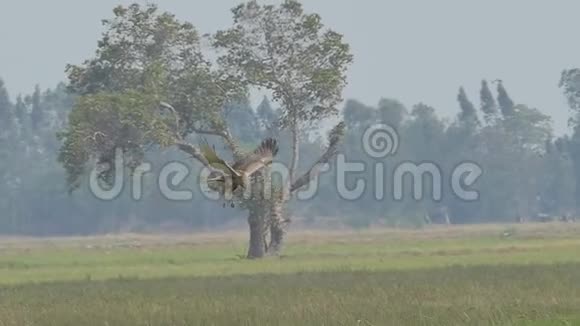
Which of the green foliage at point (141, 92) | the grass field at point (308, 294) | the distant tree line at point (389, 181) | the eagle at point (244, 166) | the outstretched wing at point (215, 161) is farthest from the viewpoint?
the distant tree line at point (389, 181)

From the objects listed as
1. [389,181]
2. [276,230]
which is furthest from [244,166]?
[389,181]

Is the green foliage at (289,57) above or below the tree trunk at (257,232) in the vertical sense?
above

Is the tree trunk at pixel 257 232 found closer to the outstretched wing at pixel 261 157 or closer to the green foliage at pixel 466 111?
the outstretched wing at pixel 261 157

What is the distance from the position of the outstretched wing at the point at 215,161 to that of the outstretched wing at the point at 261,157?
133mm

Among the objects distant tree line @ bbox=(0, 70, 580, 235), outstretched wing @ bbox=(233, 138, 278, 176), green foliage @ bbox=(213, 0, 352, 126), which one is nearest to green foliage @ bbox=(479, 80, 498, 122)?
distant tree line @ bbox=(0, 70, 580, 235)

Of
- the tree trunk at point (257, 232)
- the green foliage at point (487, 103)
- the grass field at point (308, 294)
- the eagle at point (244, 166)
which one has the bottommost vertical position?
the grass field at point (308, 294)

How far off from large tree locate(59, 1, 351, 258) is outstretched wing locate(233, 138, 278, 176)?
32.1 meters

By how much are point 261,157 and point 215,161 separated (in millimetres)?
648

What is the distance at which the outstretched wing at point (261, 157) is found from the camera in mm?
17562

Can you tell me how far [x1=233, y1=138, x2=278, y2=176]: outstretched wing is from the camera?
691 inches

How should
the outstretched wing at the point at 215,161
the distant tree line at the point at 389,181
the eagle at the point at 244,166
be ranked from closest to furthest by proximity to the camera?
the outstretched wing at the point at 215,161
the eagle at the point at 244,166
the distant tree line at the point at 389,181

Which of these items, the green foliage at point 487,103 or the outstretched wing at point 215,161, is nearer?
the outstretched wing at point 215,161

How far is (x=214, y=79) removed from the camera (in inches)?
2074

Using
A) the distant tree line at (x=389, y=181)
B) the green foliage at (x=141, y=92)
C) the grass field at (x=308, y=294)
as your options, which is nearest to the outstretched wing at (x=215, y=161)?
the grass field at (x=308, y=294)
